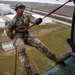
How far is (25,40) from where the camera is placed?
321 inches

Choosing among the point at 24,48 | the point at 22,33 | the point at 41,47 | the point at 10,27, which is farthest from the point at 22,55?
the point at 10,27

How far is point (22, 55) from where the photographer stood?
734 centimetres

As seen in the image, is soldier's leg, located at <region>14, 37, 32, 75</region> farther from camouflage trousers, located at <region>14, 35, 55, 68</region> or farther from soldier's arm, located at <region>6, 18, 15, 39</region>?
soldier's arm, located at <region>6, 18, 15, 39</region>

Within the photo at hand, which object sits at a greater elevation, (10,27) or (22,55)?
(10,27)

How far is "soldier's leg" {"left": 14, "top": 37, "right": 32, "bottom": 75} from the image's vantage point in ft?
23.2

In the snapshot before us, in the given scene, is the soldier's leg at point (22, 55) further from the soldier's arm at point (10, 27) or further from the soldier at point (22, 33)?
the soldier's arm at point (10, 27)

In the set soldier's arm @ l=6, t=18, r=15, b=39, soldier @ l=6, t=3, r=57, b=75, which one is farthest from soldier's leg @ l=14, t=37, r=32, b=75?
soldier's arm @ l=6, t=18, r=15, b=39

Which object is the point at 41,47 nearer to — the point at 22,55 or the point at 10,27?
the point at 22,55

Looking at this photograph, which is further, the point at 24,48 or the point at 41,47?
the point at 41,47

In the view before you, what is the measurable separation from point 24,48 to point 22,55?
0.31m

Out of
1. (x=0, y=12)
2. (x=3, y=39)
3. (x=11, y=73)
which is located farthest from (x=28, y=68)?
(x=0, y=12)

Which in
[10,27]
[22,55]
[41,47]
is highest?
[10,27]

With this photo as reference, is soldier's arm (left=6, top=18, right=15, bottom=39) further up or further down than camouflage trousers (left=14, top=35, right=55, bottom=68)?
further up

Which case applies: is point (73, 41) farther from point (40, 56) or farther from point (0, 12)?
point (0, 12)
